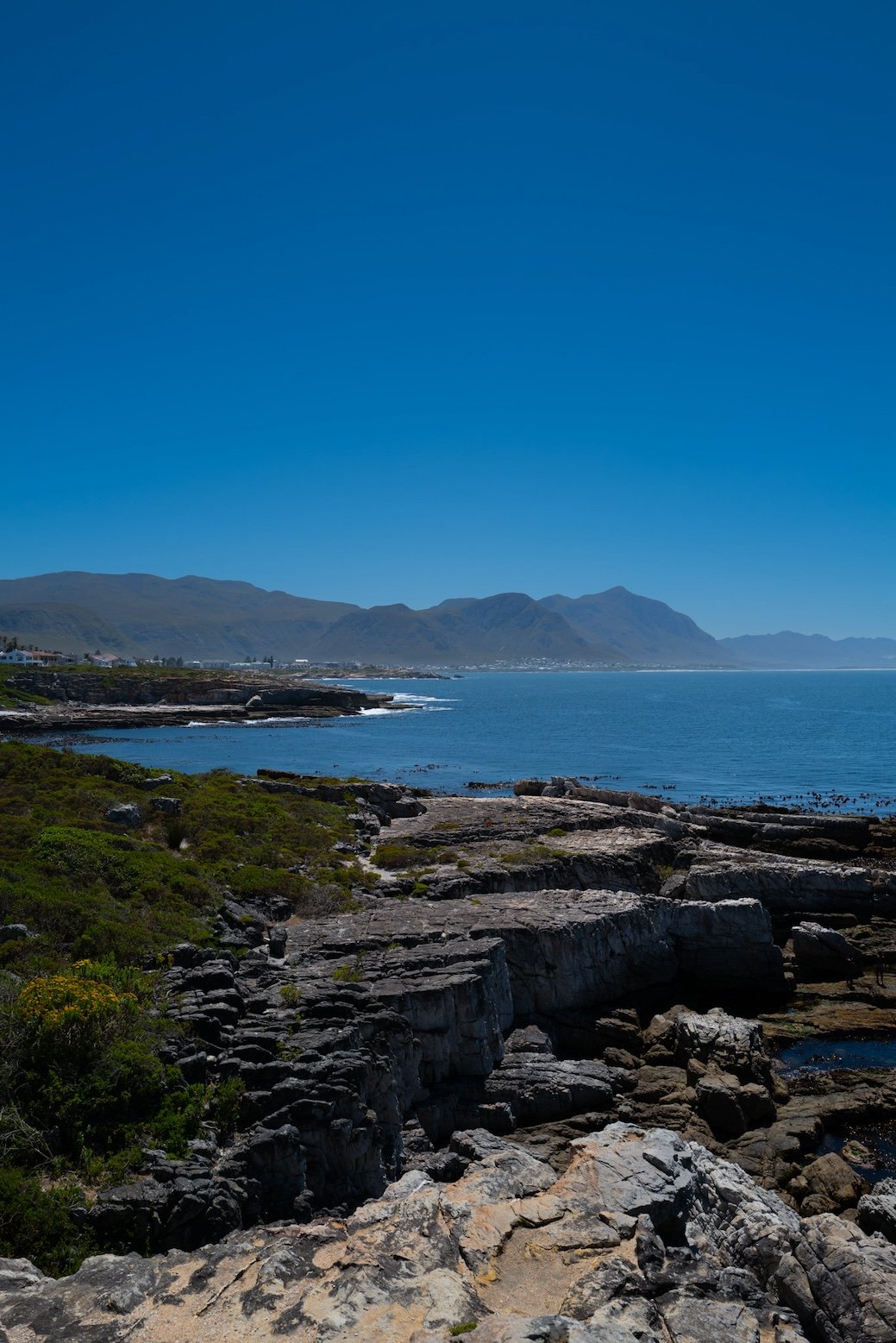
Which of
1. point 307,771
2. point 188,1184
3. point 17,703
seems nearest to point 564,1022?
point 188,1184

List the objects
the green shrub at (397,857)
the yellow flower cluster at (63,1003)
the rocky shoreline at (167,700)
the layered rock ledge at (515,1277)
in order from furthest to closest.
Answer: the rocky shoreline at (167,700)
the green shrub at (397,857)
the yellow flower cluster at (63,1003)
the layered rock ledge at (515,1277)

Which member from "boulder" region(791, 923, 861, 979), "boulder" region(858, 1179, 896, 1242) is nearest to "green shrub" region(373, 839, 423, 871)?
"boulder" region(791, 923, 861, 979)

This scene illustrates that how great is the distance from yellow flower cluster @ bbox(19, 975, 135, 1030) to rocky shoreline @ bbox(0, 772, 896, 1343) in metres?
1.72

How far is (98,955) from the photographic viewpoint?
21.2m

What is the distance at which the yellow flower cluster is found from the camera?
15.6 meters

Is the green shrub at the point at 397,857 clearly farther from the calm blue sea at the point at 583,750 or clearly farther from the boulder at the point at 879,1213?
the calm blue sea at the point at 583,750

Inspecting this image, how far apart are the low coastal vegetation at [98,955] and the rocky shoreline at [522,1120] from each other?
697 mm

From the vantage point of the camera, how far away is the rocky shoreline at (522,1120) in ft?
38.6

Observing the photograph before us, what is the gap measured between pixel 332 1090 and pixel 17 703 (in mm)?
139364

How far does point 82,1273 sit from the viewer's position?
11.8 metres

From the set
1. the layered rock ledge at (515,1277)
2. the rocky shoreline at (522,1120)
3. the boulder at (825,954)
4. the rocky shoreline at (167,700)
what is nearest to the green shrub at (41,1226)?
the rocky shoreline at (522,1120)

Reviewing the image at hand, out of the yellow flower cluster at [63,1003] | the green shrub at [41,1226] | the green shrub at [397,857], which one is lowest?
the green shrub at [397,857]

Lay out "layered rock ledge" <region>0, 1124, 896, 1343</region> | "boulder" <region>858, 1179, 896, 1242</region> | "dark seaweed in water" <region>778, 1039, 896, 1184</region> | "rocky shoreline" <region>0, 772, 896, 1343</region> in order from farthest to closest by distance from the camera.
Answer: "dark seaweed in water" <region>778, 1039, 896, 1184</region> → "boulder" <region>858, 1179, 896, 1242</region> → "rocky shoreline" <region>0, 772, 896, 1343</region> → "layered rock ledge" <region>0, 1124, 896, 1343</region>

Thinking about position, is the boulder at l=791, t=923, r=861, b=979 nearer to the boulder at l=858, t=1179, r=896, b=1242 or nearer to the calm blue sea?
the boulder at l=858, t=1179, r=896, b=1242
